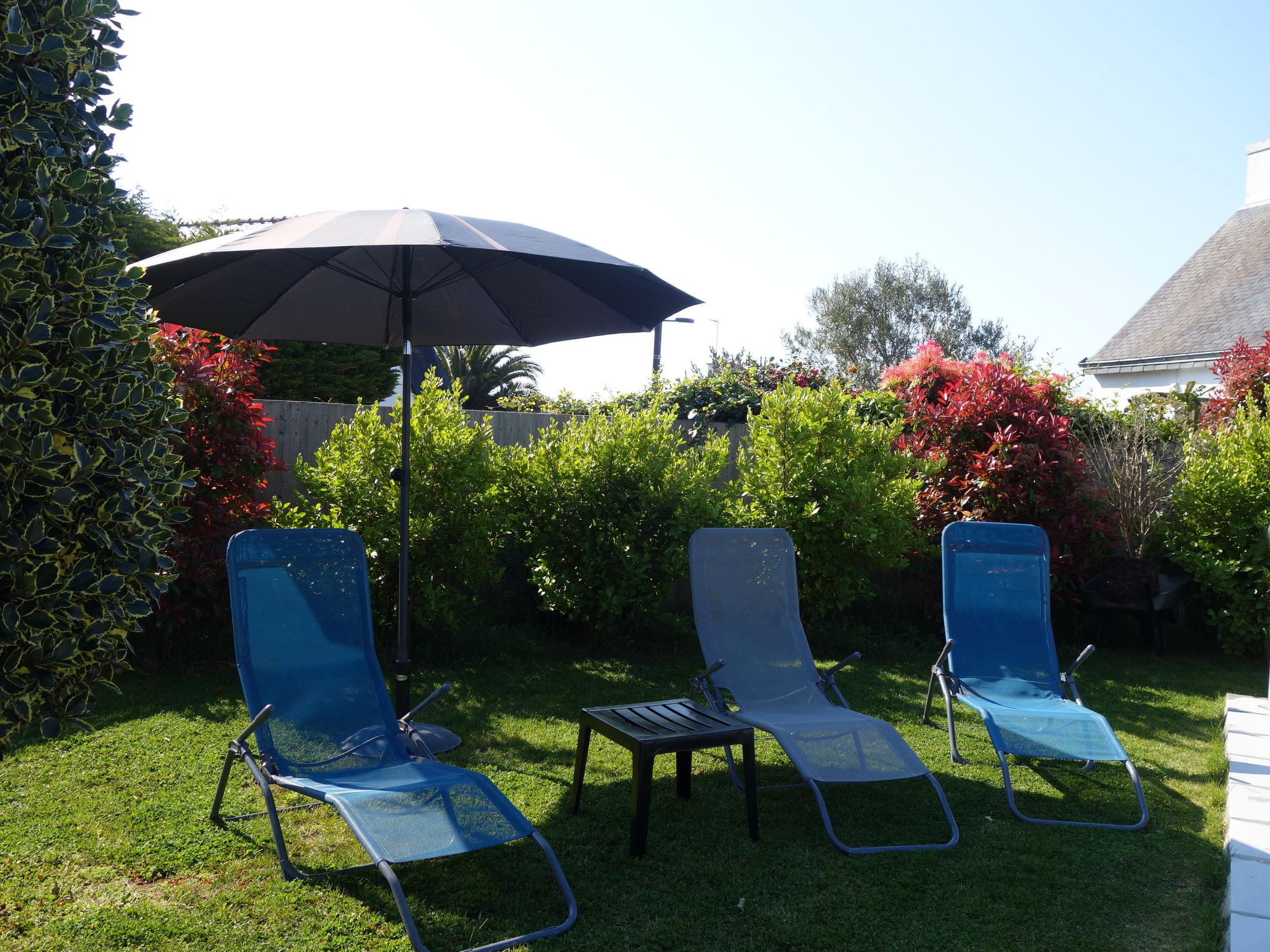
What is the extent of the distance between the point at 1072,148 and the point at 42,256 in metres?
12.9

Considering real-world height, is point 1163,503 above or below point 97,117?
below

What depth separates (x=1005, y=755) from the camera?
14.0 feet

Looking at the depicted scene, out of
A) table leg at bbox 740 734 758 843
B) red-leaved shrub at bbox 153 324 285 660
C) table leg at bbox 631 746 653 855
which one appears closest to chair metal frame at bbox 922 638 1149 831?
table leg at bbox 740 734 758 843

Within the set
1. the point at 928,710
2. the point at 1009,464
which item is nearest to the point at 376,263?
the point at 928,710

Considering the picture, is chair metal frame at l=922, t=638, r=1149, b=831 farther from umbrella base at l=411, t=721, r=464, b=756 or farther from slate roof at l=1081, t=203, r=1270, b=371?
slate roof at l=1081, t=203, r=1270, b=371

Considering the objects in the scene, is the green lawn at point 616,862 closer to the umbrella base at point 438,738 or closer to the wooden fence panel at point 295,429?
the umbrella base at point 438,738

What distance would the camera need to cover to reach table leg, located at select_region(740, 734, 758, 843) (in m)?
3.77

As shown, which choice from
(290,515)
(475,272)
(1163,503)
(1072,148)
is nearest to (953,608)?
(475,272)

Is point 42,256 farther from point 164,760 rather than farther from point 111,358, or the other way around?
point 164,760

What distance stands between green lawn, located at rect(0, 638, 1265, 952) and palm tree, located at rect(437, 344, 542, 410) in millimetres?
22379

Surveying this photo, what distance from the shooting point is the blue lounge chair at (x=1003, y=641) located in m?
4.74

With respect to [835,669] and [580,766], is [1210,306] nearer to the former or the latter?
[835,669]

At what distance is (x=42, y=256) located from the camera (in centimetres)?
239

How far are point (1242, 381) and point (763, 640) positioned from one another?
7157 mm
